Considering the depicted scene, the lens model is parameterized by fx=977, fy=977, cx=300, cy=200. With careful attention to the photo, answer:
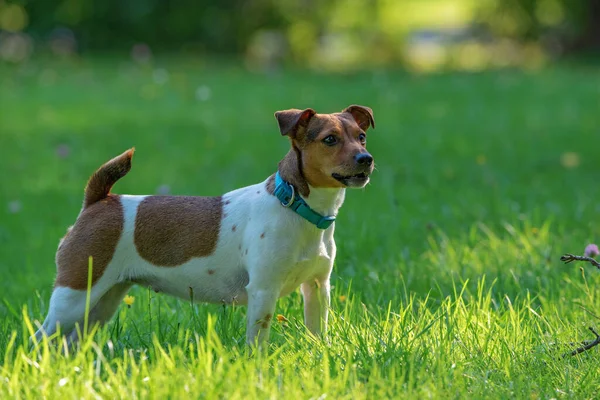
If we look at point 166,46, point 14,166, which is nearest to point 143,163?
point 14,166

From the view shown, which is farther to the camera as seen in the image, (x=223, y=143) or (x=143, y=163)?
(x=223, y=143)

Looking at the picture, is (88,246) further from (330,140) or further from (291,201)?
(330,140)

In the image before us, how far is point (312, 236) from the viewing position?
4.20m

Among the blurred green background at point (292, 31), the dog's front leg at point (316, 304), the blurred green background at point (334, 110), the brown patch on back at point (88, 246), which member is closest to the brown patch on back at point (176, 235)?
the brown patch on back at point (88, 246)

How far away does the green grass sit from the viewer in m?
3.73

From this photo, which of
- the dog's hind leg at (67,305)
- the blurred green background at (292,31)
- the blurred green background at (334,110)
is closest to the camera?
the dog's hind leg at (67,305)

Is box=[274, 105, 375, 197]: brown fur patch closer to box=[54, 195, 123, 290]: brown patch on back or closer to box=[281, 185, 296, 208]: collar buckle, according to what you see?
box=[281, 185, 296, 208]: collar buckle

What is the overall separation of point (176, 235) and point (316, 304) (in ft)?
2.29

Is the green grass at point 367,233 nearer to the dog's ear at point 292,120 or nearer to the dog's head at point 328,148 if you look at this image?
the dog's head at point 328,148

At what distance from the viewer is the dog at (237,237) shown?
412 centimetres

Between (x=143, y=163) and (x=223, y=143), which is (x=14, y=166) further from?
(x=223, y=143)

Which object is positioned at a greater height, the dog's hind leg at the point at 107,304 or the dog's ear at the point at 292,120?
the dog's ear at the point at 292,120

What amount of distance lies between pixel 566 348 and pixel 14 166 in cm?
666

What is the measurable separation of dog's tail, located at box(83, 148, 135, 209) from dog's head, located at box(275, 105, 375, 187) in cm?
79
